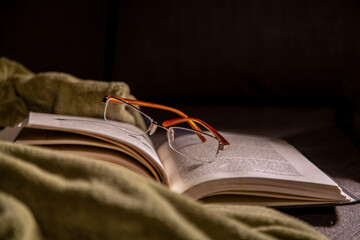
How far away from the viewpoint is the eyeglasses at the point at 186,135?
0.60 metres

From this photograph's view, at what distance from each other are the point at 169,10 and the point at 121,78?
9.3 inches

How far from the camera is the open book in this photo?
1.61 ft

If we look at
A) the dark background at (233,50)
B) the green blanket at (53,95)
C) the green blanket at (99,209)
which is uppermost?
the dark background at (233,50)

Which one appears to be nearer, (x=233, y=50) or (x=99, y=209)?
(x=99, y=209)

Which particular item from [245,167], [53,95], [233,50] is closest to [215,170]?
[245,167]

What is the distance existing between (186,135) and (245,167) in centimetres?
19

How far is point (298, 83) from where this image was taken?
106 centimetres

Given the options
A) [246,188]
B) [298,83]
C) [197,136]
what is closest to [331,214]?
[246,188]

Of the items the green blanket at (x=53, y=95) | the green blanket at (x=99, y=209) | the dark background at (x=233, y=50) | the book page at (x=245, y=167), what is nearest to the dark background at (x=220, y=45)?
the dark background at (x=233, y=50)

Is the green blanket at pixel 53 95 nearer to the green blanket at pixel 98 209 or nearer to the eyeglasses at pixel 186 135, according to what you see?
the eyeglasses at pixel 186 135

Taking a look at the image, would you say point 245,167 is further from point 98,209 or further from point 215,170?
point 98,209

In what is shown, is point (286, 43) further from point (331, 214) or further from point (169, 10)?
point (331, 214)

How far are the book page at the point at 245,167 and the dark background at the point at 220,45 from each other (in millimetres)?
427

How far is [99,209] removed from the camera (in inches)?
12.8
